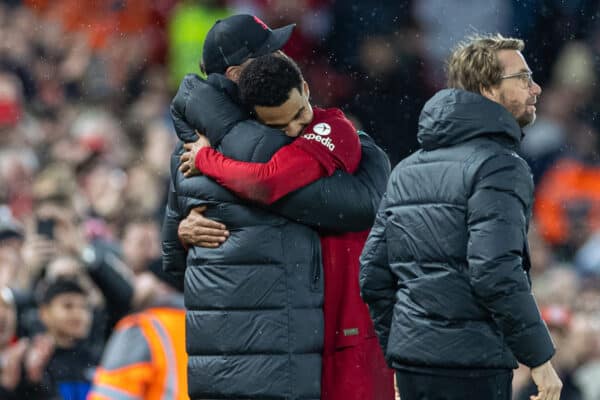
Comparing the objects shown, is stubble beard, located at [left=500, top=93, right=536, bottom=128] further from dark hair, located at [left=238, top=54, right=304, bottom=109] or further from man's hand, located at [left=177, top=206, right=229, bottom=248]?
→ man's hand, located at [left=177, top=206, right=229, bottom=248]

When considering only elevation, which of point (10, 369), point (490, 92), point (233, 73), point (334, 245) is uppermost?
point (233, 73)

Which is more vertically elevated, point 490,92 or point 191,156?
point 490,92

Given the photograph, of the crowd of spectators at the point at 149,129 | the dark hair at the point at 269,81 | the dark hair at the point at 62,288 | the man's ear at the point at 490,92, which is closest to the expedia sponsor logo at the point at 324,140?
the dark hair at the point at 269,81

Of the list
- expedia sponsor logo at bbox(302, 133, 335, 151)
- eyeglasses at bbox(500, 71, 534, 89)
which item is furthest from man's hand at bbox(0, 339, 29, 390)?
eyeglasses at bbox(500, 71, 534, 89)

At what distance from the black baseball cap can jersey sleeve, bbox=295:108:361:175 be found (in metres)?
0.29

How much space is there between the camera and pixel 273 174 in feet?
18.0

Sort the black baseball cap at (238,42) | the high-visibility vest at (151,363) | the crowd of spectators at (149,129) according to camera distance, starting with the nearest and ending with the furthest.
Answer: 1. the black baseball cap at (238,42)
2. the high-visibility vest at (151,363)
3. the crowd of spectators at (149,129)

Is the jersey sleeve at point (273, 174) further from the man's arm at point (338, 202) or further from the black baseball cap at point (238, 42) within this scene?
the black baseball cap at point (238, 42)

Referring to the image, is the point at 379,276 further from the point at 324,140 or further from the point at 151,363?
the point at 151,363

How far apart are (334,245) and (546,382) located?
→ 1021mm

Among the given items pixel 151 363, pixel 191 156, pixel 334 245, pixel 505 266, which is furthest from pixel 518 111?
pixel 151 363

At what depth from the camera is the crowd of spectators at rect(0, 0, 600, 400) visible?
8828 mm

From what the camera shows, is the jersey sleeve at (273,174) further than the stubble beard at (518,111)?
Yes

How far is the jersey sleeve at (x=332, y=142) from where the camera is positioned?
5.55 meters
